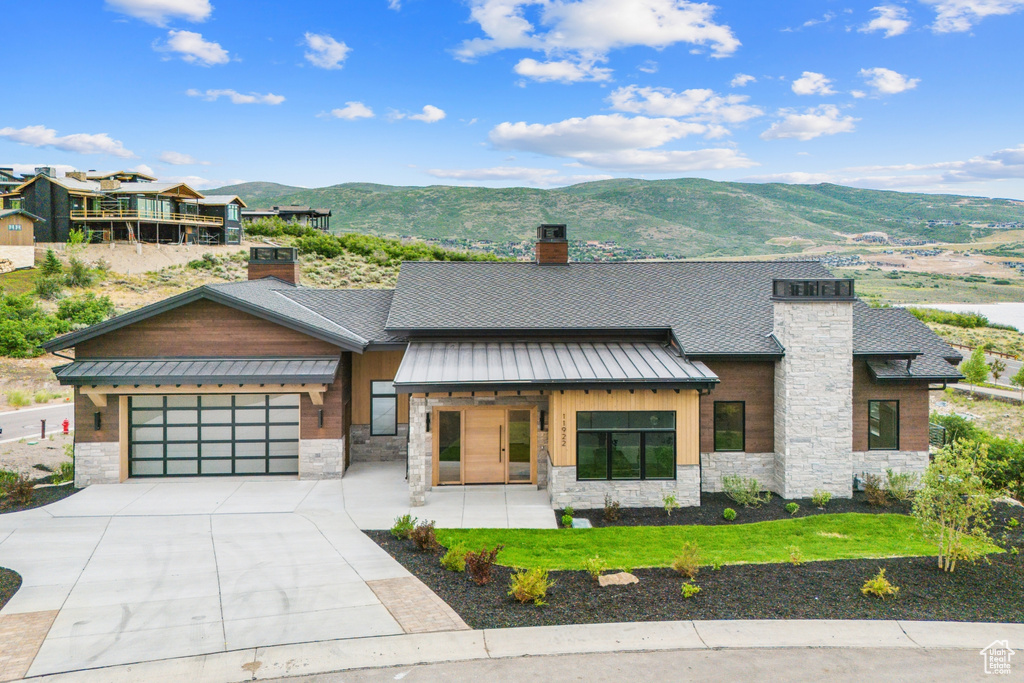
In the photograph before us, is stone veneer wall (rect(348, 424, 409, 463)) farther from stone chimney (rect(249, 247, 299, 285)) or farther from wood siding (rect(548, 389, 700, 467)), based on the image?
stone chimney (rect(249, 247, 299, 285))

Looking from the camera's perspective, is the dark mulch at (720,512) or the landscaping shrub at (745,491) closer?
the dark mulch at (720,512)

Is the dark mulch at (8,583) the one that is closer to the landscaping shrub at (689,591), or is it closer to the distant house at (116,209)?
the landscaping shrub at (689,591)

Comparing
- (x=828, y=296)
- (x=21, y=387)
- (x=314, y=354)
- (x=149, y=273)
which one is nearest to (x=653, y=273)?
(x=828, y=296)

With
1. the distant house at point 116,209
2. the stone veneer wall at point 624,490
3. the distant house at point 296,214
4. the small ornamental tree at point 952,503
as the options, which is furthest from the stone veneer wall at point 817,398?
the distant house at point 296,214

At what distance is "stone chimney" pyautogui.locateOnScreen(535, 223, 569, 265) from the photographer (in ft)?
73.2

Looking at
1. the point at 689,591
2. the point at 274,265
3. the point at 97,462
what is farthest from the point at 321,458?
the point at 689,591

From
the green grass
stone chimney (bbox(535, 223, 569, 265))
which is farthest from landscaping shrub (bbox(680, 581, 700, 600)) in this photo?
stone chimney (bbox(535, 223, 569, 265))

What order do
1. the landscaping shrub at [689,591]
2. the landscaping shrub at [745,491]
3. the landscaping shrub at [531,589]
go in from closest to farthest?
the landscaping shrub at [531,589]
the landscaping shrub at [689,591]
the landscaping shrub at [745,491]

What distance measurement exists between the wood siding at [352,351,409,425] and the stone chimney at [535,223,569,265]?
6446 mm

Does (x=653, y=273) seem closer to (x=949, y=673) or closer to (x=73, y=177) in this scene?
(x=949, y=673)

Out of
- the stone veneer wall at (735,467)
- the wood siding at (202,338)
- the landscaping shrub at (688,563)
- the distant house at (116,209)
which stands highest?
the distant house at (116,209)

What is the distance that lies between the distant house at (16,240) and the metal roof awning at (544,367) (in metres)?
61.7

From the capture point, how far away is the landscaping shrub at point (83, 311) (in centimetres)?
4600

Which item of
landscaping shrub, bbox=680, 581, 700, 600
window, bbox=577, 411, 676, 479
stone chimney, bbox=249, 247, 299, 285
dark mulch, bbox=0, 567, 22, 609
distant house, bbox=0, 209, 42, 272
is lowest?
dark mulch, bbox=0, 567, 22, 609
